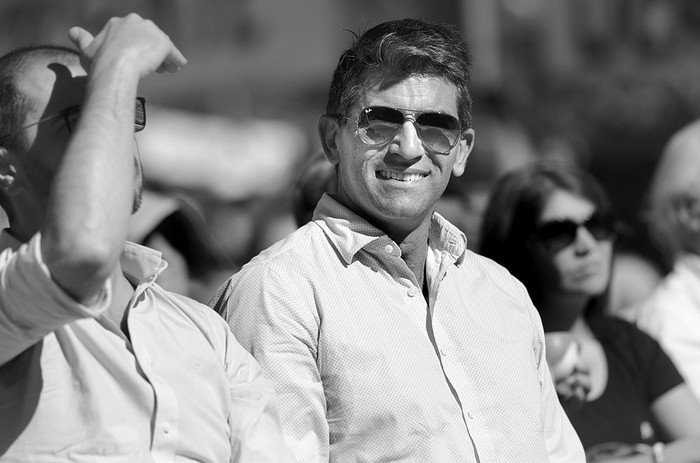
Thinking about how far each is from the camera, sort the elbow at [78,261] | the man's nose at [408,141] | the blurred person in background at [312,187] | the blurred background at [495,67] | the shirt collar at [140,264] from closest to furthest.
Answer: the elbow at [78,261] → the shirt collar at [140,264] → the man's nose at [408,141] → the blurred person in background at [312,187] → the blurred background at [495,67]

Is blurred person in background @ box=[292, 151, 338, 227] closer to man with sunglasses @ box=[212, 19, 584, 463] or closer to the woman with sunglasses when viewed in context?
the woman with sunglasses

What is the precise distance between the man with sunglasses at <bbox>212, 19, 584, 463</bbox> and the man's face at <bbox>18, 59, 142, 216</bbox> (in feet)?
2.02

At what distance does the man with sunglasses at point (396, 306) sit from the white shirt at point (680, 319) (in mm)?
1494

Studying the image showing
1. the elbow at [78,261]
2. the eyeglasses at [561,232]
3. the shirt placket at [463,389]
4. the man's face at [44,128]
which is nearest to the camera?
the elbow at [78,261]

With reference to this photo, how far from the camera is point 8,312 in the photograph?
217 cm

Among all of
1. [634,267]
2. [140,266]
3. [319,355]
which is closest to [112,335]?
[140,266]

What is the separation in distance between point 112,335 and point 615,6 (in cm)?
950

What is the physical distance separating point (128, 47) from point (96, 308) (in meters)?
0.53

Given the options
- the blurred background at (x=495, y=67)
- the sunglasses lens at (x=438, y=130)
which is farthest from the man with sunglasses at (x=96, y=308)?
the blurred background at (x=495, y=67)

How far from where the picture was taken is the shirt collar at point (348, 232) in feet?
10.0

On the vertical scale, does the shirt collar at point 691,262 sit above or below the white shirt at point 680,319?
above

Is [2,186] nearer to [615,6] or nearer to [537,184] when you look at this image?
[537,184]

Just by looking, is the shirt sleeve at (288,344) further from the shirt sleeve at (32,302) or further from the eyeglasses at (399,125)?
the shirt sleeve at (32,302)

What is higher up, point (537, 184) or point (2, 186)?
point (2, 186)
